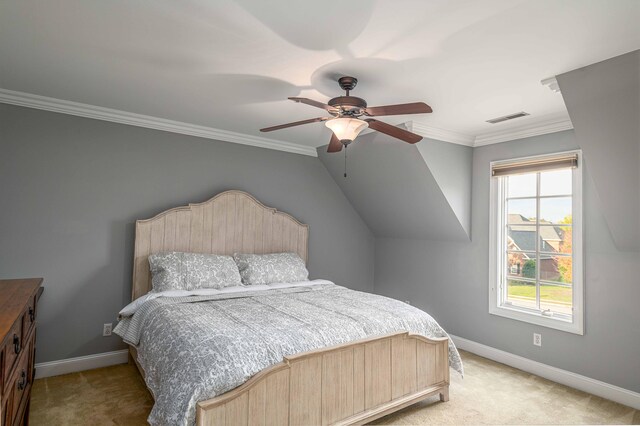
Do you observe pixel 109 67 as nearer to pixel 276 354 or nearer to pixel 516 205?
pixel 276 354

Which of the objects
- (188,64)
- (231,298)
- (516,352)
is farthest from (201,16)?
(516,352)

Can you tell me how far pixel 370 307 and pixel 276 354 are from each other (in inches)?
39.0

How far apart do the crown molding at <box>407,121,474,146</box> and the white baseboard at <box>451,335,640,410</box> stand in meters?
2.17

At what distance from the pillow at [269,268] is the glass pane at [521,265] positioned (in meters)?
2.13

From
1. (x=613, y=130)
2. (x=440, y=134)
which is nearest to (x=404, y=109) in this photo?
(x=613, y=130)

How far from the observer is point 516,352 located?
3.50 meters

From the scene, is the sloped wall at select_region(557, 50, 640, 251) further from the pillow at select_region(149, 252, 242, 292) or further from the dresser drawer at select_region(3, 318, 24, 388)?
the dresser drawer at select_region(3, 318, 24, 388)

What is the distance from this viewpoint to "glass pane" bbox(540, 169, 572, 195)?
3244 millimetres

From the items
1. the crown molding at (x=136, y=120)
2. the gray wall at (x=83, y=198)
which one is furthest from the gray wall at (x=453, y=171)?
the gray wall at (x=83, y=198)

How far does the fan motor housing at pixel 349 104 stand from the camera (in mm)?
2268

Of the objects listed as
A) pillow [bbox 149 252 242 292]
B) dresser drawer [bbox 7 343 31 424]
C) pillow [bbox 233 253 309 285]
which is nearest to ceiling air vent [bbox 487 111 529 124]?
pillow [bbox 233 253 309 285]

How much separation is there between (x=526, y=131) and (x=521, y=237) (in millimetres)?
1041

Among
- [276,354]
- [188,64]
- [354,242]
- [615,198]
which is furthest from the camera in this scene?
[354,242]

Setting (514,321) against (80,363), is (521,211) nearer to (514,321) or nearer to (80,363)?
(514,321)
